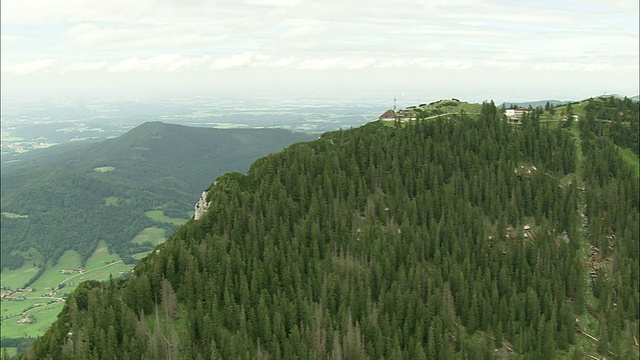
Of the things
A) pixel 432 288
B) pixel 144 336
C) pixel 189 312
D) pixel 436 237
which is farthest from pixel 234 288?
pixel 436 237

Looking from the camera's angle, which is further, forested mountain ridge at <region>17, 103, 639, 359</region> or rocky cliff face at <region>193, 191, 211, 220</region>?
rocky cliff face at <region>193, 191, 211, 220</region>

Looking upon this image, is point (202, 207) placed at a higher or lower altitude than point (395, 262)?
higher

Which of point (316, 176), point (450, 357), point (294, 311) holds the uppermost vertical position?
point (316, 176)

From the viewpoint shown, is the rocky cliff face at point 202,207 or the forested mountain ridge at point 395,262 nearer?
the forested mountain ridge at point 395,262

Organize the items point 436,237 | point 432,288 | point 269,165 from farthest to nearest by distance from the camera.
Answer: point 269,165, point 436,237, point 432,288

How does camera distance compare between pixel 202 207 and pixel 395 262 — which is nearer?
Result: pixel 395 262

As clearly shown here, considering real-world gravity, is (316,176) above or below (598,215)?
above

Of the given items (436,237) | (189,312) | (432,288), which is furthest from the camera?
(436,237)

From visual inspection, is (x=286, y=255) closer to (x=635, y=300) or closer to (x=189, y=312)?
(x=189, y=312)
